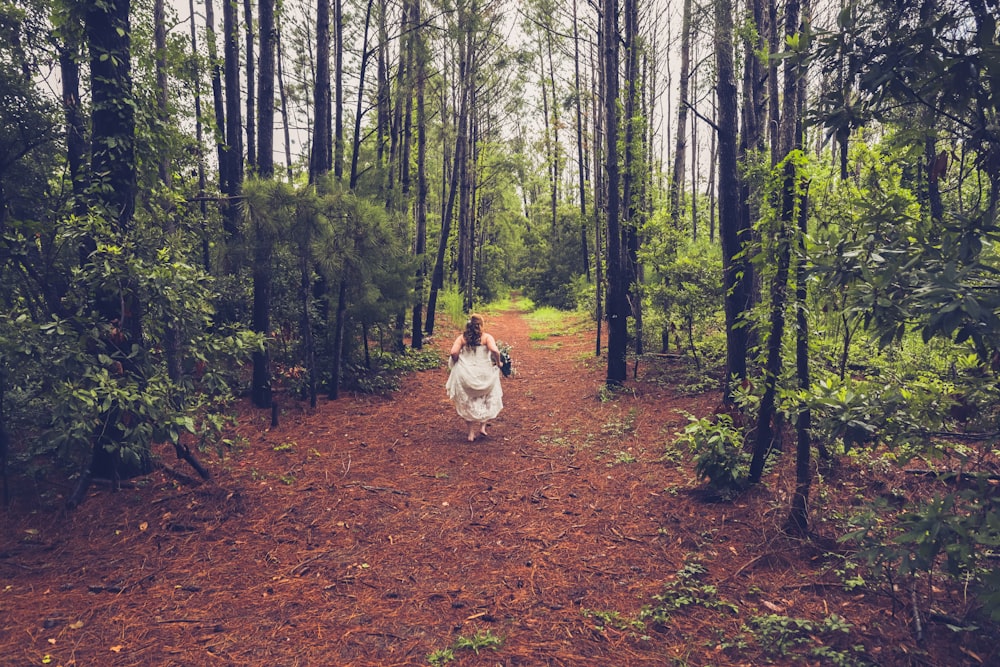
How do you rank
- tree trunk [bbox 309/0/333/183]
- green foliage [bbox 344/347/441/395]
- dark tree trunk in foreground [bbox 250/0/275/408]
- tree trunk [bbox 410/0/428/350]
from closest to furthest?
1. dark tree trunk in foreground [bbox 250/0/275/408]
2. tree trunk [bbox 309/0/333/183]
3. green foliage [bbox 344/347/441/395]
4. tree trunk [bbox 410/0/428/350]

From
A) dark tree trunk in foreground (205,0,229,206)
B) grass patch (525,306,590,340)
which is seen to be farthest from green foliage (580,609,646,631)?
grass patch (525,306,590,340)

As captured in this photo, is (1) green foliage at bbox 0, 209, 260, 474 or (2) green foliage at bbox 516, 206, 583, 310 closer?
(1) green foliage at bbox 0, 209, 260, 474

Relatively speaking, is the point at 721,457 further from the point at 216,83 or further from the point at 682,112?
the point at 216,83

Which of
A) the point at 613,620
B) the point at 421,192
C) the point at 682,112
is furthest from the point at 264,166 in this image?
the point at 682,112

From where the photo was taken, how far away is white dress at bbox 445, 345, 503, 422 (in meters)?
7.57

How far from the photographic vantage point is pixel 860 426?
2.69 m

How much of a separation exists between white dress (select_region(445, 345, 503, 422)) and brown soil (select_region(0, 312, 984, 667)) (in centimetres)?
84

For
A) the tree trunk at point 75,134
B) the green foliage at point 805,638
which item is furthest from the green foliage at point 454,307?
the green foliage at point 805,638

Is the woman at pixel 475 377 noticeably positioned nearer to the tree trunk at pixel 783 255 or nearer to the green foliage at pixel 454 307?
the tree trunk at pixel 783 255

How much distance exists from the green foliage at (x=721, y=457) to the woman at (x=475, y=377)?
315 cm

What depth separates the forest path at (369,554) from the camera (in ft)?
10.9

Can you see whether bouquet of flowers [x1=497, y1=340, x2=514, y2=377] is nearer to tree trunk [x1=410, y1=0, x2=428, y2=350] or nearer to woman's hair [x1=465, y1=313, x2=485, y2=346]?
woman's hair [x1=465, y1=313, x2=485, y2=346]

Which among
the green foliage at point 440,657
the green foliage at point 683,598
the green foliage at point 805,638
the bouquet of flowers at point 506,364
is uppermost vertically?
the bouquet of flowers at point 506,364

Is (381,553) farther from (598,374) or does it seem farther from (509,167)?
(509,167)
